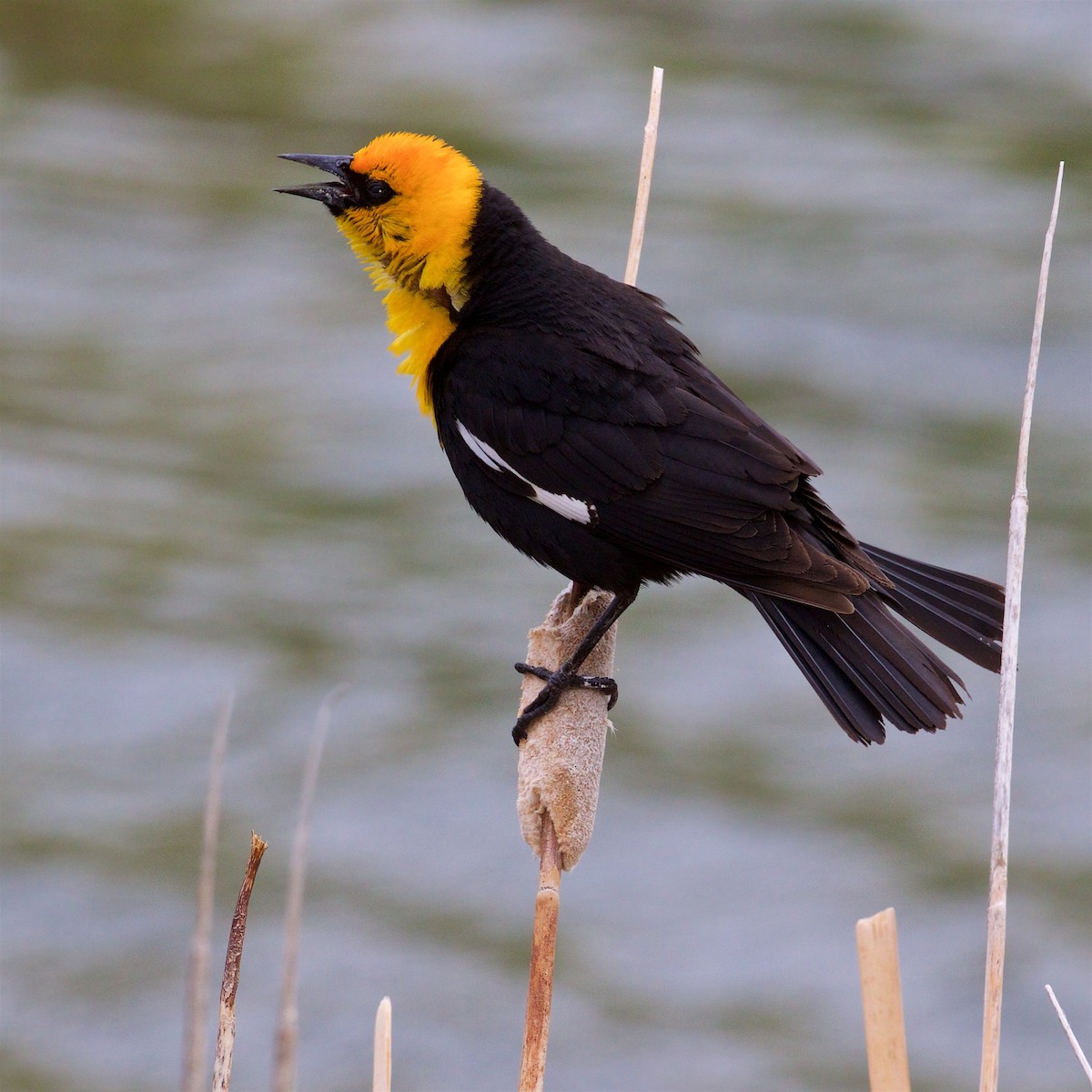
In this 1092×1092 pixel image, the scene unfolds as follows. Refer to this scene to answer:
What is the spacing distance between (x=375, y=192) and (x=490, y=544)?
2875mm

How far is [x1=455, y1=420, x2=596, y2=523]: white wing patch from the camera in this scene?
2965 millimetres

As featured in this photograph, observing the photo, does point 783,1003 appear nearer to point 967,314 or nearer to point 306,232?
point 967,314

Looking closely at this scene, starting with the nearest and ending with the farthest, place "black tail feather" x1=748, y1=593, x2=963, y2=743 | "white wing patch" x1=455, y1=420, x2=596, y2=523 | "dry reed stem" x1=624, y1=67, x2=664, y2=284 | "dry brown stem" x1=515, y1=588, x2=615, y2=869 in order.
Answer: "dry brown stem" x1=515, y1=588, x2=615, y2=869
"dry reed stem" x1=624, y1=67, x2=664, y2=284
"black tail feather" x1=748, y1=593, x2=963, y2=743
"white wing patch" x1=455, y1=420, x2=596, y2=523

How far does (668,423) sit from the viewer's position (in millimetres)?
2953

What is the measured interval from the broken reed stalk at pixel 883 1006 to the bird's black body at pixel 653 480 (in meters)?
0.97

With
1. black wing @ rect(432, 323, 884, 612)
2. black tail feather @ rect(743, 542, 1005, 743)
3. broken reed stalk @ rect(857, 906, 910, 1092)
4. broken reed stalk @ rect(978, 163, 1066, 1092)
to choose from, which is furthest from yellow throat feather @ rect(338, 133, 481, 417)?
broken reed stalk @ rect(857, 906, 910, 1092)

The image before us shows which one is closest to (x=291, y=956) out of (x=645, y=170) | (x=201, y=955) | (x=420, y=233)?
(x=201, y=955)

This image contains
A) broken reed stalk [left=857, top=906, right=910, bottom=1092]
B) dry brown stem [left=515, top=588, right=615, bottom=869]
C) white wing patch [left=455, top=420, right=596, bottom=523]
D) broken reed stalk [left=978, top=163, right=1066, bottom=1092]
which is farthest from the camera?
white wing patch [left=455, top=420, right=596, bottom=523]

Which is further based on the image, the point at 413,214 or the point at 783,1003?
the point at 783,1003

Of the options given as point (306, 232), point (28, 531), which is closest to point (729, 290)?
point (306, 232)

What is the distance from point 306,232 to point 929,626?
16.0 feet

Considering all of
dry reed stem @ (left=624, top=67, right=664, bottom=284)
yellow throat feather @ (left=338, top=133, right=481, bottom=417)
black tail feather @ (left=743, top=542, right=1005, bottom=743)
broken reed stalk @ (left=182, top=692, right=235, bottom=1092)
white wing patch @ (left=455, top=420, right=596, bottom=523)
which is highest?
yellow throat feather @ (left=338, top=133, right=481, bottom=417)

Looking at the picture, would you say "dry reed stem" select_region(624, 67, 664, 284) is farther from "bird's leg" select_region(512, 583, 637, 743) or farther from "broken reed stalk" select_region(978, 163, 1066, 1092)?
"broken reed stalk" select_region(978, 163, 1066, 1092)

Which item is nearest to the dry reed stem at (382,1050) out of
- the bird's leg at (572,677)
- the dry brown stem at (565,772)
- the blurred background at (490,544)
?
the dry brown stem at (565,772)
